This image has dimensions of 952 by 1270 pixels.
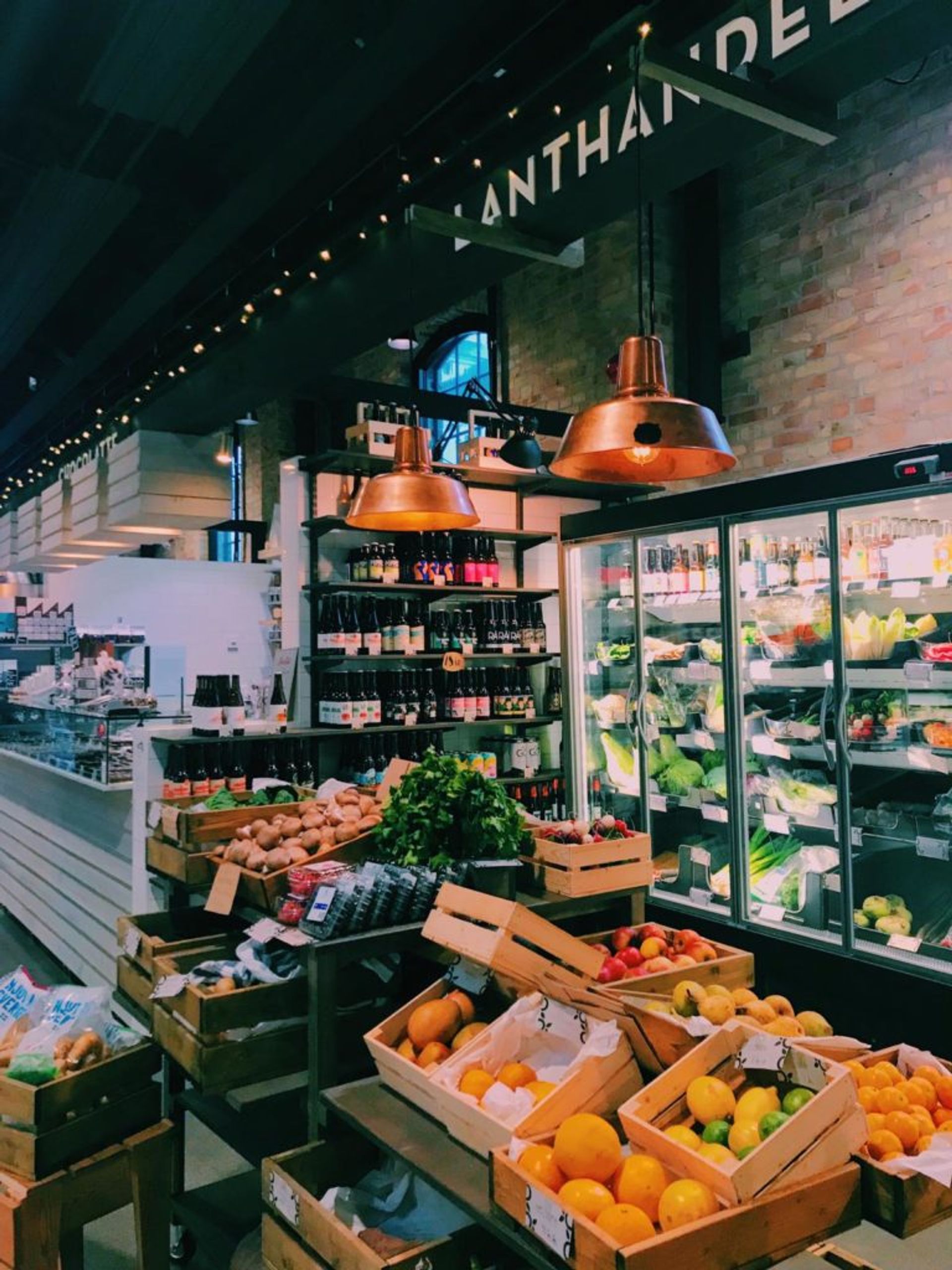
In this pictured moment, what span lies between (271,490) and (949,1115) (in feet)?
39.7

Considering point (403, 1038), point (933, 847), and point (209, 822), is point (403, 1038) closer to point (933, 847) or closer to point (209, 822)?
point (209, 822)

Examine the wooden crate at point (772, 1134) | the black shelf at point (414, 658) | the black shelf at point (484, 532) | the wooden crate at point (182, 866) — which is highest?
the black shelf at point (484, 532)

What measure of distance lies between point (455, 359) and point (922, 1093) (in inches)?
393

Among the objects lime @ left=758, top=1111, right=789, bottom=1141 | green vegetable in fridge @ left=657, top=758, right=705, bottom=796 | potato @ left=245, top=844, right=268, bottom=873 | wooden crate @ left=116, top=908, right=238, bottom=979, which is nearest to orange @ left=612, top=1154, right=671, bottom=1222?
lime @ left=758, top=1111, right=789, bottom=1141

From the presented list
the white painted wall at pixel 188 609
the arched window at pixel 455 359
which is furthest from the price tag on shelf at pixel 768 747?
the arched window at pixel 455 359

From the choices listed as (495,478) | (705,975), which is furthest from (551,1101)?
(495,478)

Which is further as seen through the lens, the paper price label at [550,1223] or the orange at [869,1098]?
the orange at [869,1098]

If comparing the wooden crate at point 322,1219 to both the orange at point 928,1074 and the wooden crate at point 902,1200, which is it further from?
the orange at point 928,1074

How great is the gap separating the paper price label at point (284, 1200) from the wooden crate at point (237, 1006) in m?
0.45

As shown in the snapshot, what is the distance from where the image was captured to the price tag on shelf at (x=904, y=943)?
3.86 m

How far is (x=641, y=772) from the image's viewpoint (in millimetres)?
Answer: 5023

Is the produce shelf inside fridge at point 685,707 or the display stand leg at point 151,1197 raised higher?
the produce shelf inside fridge at point 685,707

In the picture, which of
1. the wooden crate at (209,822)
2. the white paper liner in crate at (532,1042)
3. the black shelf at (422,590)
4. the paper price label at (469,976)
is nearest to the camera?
the white paper liner in crate at (532,1042)

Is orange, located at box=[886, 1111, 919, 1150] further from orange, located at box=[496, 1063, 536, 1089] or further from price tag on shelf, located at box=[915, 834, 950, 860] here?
price tag on shelf, located at box=[915, 834, 950, 860]
